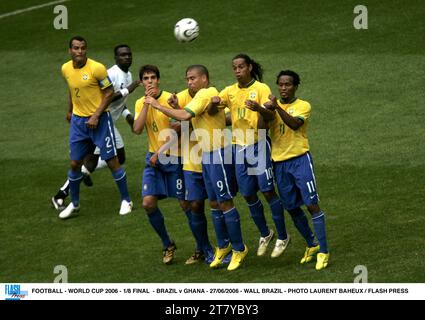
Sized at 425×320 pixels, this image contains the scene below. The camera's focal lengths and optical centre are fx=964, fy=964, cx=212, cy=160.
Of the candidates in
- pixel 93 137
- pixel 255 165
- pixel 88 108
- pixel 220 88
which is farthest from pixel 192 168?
pixel 220 88

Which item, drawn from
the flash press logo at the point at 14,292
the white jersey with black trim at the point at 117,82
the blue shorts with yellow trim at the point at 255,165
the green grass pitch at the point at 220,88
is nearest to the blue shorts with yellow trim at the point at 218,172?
the blue shorts with yellow trim at the point at 255,165

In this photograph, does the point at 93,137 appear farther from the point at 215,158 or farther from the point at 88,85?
the point at 215,158

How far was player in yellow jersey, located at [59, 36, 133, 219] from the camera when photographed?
13344mm

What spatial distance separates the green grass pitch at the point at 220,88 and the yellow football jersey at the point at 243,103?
1.55m

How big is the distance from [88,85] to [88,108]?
33 cm

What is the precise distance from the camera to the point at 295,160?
35.0 feet

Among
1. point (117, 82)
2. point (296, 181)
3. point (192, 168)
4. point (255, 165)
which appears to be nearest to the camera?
point (296, 181)

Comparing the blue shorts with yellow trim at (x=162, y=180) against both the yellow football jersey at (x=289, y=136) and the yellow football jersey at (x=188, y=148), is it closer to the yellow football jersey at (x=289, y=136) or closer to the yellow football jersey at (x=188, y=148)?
the yellow football jersey at (x=188, y=148)

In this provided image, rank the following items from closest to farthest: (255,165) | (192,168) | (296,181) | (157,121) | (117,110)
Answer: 1. (296,181)
2. (255,165)
3. (192,168)
4. (157,121)
5. (117,110)

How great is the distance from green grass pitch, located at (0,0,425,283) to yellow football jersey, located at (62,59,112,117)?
1565 mm

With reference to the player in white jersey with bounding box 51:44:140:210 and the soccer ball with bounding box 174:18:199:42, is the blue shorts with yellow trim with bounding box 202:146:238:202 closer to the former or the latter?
the soccer ball with bounding box 174:18:199:42

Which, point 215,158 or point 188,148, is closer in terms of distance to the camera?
point 215,158

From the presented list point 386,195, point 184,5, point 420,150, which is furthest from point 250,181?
point 184,5

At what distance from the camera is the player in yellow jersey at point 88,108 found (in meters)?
13.3
